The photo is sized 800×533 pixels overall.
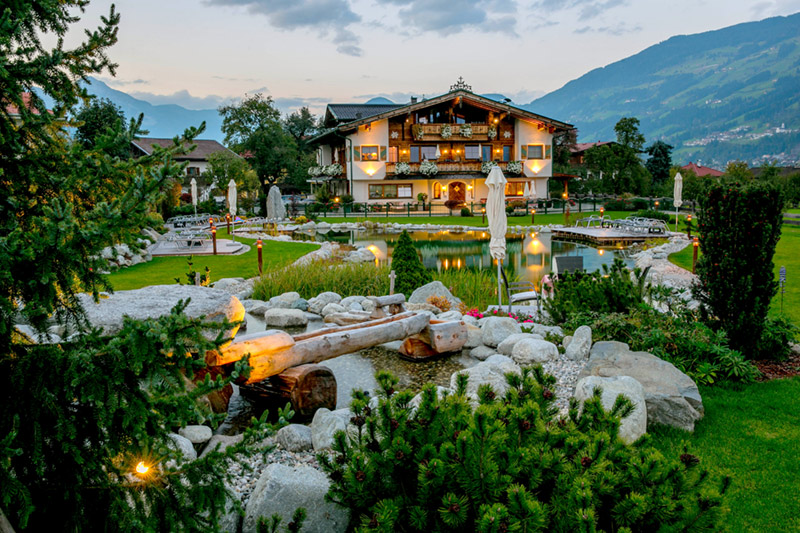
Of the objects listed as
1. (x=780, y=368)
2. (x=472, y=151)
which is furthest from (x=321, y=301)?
(x=472, y=151)

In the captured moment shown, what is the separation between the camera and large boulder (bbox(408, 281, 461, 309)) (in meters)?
10.6

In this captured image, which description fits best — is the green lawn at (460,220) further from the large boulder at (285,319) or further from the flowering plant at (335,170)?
the large boulder at (285,319)

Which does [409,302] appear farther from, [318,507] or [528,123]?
[528,123]

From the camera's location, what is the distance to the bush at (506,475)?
8.02 ft

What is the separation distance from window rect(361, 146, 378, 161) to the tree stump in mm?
36420

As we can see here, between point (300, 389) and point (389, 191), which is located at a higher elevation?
point (389, 191)

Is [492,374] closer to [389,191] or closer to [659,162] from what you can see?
[389,191]

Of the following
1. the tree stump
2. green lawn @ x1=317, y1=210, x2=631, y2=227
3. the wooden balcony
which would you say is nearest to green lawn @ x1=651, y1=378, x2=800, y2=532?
the tree stump

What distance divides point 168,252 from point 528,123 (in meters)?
32.1

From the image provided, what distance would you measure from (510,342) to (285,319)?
4.15 m

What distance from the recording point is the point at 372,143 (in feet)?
136

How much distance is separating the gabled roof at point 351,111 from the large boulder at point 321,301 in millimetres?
35239

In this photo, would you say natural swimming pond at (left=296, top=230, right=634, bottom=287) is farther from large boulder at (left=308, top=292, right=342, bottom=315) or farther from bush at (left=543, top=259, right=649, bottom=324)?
bush at (left=543, top=259, right=649, bottom=324)

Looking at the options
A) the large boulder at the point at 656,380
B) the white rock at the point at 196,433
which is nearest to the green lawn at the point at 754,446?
the large boulder at the point at 656,380
